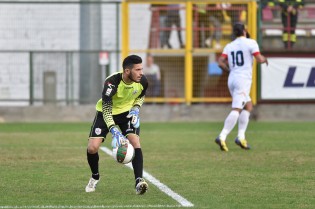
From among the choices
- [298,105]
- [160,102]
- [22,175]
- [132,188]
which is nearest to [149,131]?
[160,102]

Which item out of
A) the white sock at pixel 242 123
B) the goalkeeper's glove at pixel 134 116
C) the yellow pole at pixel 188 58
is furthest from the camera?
the yellow pole at pixel 188 58

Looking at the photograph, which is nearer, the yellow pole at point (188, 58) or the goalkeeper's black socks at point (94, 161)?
the goalkeeper's black socks at point (94, 161)

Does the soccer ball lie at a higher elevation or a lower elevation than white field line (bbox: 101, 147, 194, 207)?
higher

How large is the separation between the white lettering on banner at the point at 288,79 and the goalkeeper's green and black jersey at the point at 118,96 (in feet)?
49.9

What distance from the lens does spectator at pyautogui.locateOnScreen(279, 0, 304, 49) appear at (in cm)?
2639

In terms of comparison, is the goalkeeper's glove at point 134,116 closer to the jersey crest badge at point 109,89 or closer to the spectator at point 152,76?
the jersey crest badge at point 109,89

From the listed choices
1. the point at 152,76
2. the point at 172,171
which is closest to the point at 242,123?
the point at 172,171

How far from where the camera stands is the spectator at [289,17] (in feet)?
86.6

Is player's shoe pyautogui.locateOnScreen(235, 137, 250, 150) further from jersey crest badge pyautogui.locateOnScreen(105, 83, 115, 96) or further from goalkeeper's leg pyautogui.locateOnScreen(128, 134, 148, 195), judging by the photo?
jersey crest badge pyautogui.locateOnScreen(105, 83, 115, 96)

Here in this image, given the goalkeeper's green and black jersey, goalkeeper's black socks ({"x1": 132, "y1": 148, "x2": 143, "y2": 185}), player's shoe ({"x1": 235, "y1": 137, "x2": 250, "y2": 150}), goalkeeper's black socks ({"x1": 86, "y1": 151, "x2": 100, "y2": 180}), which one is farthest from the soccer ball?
player's shoe ({"x1": 235, "y1": 137, "x2": 250, "y2": 150})

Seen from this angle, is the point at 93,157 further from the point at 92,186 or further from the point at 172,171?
the point at 172,171

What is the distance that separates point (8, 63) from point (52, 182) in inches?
582

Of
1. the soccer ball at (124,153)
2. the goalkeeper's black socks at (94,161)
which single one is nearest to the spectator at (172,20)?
the goalkeeper's black socks at (94,161)

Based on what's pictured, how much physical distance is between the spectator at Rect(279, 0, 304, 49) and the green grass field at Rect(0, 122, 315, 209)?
5.15 meters
